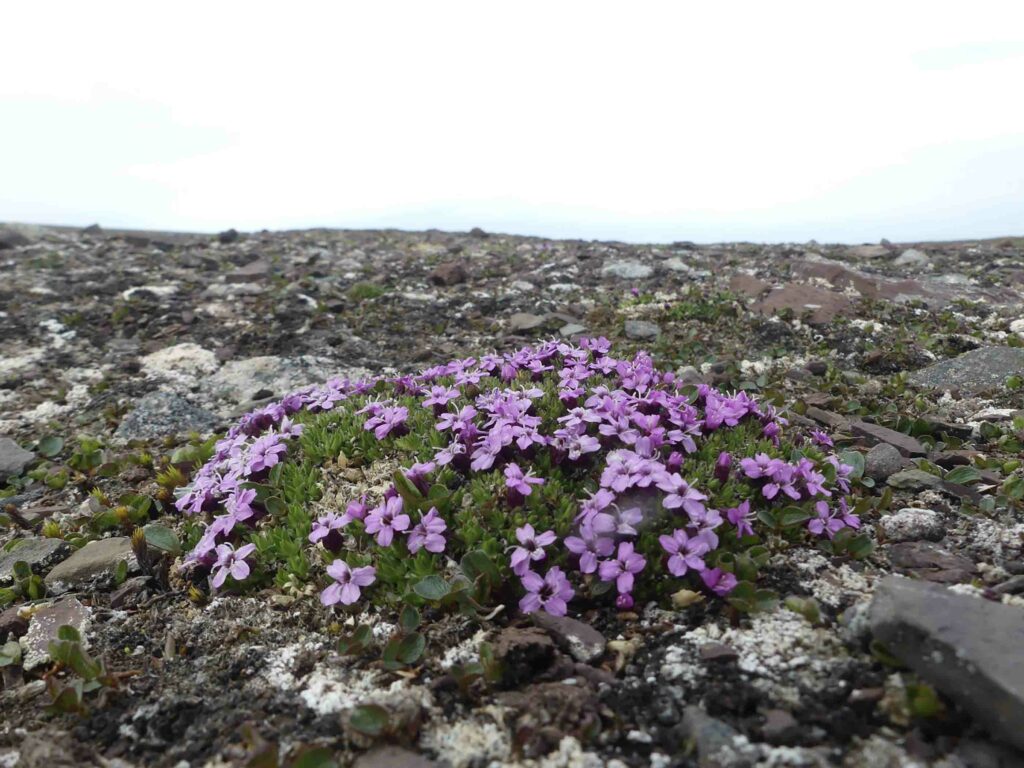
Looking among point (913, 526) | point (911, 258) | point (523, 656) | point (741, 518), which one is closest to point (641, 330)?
point (913, 526)

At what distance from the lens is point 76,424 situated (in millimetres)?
7371

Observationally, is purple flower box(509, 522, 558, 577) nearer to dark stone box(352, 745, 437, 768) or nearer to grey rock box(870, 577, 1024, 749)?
dark stone box(352, 745, 437, 768)

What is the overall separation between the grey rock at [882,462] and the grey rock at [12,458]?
694 centimetres

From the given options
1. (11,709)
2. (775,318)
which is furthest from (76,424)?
(775,318)

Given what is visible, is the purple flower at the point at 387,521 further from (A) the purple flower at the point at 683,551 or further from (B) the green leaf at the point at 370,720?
(A) the purple flower at the point at 683,551

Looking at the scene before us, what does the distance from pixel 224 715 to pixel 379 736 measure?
0.81 m

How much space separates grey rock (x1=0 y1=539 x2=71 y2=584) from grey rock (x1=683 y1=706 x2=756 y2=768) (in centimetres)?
419

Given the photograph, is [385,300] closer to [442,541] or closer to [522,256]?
[522,256]

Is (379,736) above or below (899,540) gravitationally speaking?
below

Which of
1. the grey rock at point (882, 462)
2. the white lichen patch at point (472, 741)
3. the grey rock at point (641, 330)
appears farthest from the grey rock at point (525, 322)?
the white lichen patch at point (472, 741)

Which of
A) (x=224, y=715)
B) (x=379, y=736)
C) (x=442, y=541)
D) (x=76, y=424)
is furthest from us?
(x=76, y=424)

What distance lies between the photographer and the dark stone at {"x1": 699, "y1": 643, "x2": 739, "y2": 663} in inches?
123

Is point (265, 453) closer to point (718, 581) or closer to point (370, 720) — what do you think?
point (370, 720)

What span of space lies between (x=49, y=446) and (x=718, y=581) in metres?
6.25
